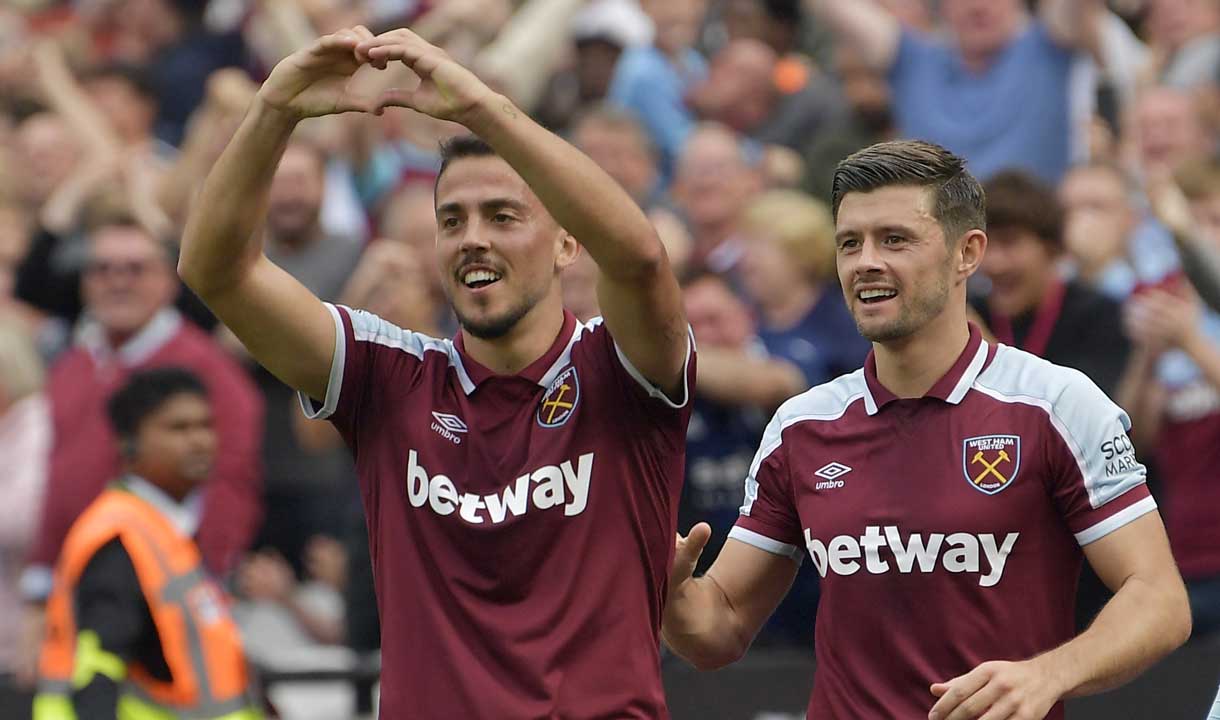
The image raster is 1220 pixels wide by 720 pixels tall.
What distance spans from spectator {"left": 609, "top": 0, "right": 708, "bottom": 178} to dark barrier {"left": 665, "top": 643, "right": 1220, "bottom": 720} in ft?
A: 12.1

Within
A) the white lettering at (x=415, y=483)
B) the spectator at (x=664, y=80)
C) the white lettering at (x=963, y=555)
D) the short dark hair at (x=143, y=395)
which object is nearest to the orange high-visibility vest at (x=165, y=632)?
the short dark hair at (x=143, y=395)

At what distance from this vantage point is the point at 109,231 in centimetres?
882

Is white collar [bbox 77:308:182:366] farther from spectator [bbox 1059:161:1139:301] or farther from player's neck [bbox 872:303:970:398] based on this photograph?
player's neck [bbox 872:303:970:398]

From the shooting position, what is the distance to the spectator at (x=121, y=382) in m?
8.38

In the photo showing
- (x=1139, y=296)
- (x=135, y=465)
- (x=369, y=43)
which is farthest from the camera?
(x=1139, y=296)

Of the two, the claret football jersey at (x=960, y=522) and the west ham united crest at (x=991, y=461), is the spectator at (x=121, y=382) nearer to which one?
the claret football jersey at (x=960, y=522)

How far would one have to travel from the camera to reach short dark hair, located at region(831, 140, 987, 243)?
469 centimetres

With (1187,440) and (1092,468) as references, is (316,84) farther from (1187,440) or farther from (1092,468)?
(1187,440)

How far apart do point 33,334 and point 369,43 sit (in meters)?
6.02

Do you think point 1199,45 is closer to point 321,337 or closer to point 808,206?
point 808,206

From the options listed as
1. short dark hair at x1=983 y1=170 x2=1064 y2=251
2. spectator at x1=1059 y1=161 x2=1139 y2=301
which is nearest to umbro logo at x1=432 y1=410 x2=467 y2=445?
short dark hair at x1=983 y1=170 x2=1064 y2=251

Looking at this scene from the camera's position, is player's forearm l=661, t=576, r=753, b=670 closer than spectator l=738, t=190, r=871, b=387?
Yes

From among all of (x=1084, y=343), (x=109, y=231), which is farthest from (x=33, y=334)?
(x=1084, y=343)

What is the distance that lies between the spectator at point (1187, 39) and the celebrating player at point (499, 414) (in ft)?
17.6
